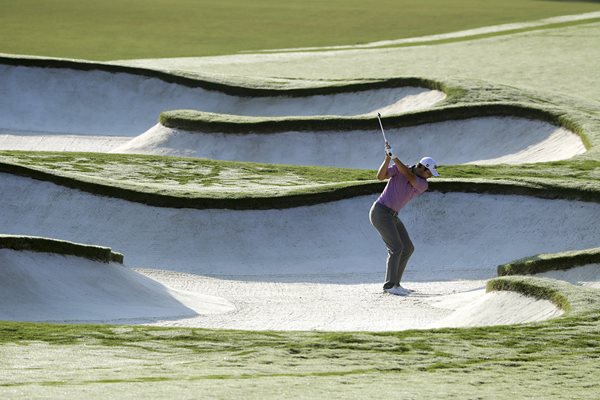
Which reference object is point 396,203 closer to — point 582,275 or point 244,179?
point 582,275

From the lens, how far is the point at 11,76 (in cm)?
4125

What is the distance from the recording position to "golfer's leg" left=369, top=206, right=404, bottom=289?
18891 mm

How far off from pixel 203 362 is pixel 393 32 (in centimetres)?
5960

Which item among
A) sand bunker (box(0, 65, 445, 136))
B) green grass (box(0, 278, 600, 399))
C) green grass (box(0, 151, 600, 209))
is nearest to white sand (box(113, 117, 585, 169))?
green grass (box(0, 151, 600, 209))

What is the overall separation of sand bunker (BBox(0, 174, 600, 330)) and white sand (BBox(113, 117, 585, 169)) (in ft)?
29.5

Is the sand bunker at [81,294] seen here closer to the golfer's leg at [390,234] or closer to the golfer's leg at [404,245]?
the golfer's leg at [390,234]

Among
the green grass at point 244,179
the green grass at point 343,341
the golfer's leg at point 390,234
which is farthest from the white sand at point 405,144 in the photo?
the golfer's leg at point 390,234

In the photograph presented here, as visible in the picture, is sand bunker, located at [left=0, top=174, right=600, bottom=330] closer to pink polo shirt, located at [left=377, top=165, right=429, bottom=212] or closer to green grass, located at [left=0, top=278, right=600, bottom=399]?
pink polo shirt, located at [left=377, top=165, right=429, bottom=212]

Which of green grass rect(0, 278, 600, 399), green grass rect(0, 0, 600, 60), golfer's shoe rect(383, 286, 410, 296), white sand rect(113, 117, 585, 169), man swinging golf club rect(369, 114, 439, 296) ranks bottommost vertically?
green grass rect(0, 278, 600, 399)

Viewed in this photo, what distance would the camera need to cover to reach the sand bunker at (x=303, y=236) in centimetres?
2100

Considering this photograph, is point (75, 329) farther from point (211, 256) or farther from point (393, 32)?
point (393, 32)

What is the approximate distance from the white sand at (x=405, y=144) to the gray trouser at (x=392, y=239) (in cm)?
1284

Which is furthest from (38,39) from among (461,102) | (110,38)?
(461,102)

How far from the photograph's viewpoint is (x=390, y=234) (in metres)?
19.0
